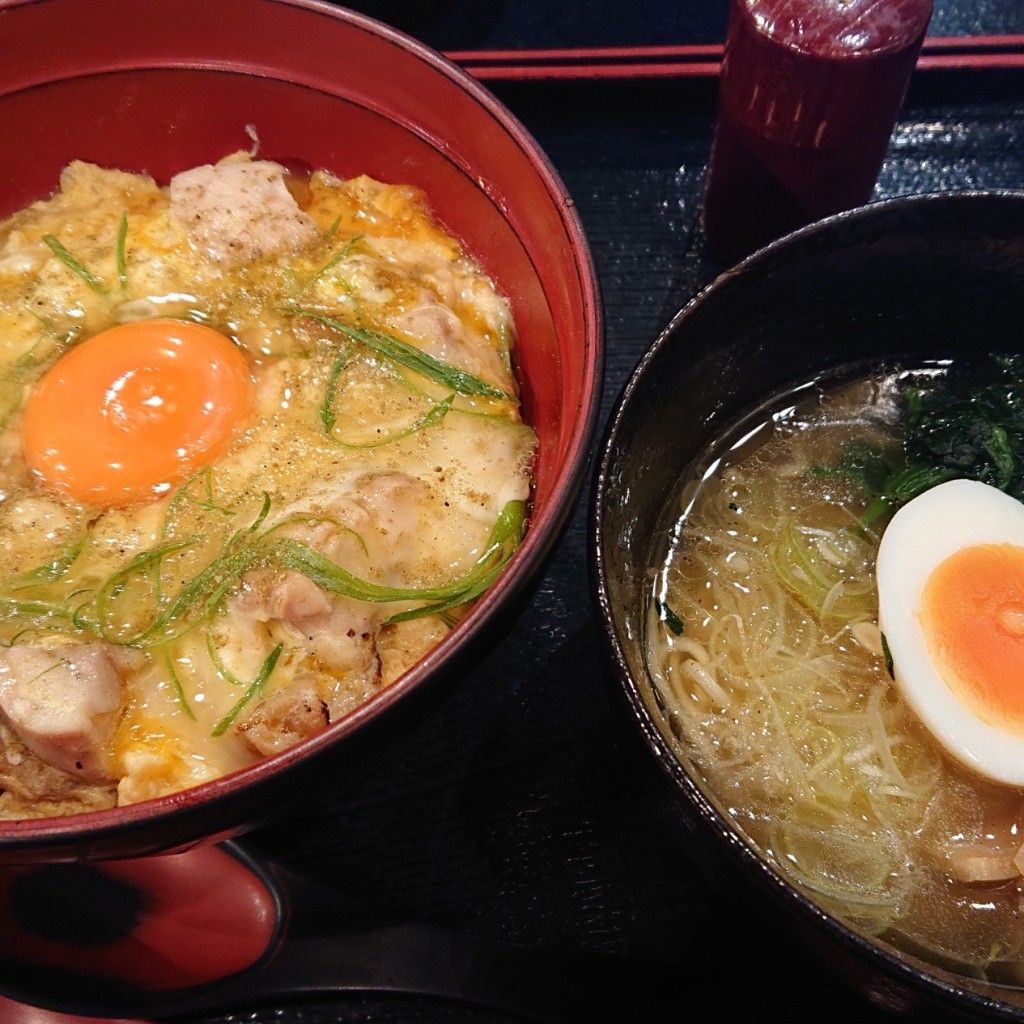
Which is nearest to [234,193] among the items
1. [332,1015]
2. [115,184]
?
[115,184]

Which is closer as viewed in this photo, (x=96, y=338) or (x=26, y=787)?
(x=26, y=787)

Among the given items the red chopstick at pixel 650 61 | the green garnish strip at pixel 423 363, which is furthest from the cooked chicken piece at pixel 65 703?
the red chopstick at pixel 650 61

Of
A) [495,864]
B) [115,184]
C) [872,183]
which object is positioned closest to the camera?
[495,864]

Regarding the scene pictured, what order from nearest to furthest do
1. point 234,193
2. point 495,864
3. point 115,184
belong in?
point 495,864 → point 234,193 → point 115,184

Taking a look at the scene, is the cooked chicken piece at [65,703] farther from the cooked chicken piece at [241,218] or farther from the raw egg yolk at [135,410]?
the cooked chicken piece at [241,218]

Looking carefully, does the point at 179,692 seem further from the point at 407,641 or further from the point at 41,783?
the point at 407,641

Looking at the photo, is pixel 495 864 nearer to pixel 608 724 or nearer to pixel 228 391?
pixel 608 724

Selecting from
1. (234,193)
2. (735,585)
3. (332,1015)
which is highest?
(234,193)

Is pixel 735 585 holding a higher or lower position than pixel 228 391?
lower
